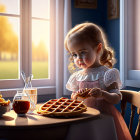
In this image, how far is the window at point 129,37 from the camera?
7.16 ft

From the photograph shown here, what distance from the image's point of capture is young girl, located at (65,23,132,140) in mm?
1437

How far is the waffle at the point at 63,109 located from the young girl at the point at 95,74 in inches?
7.1

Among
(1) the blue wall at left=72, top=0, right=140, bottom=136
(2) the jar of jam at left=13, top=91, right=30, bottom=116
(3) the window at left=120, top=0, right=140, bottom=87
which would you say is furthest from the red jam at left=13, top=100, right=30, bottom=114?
(1) the blue wall at left=72, top=0, right=140, bottom=136

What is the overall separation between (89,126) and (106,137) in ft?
0.52

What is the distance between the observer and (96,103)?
1.47 metres

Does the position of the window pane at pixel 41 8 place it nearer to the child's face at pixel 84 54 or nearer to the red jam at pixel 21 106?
the child's face at pixel 84 54

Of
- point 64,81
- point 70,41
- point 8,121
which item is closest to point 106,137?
point 8,121

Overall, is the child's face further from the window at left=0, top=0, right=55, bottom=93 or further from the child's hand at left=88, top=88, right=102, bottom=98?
the window at left=0, top=0, right=55, bottom=93

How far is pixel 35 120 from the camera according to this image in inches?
40.8

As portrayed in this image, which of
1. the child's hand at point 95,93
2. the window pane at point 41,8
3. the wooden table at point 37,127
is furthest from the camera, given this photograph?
the window pane at point 41,8

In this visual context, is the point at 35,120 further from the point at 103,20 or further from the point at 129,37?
the point at 103,20

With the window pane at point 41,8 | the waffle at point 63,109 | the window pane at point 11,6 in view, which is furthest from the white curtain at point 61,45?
the waffle at point 63,109

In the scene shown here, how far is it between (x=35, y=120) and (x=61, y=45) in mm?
1296

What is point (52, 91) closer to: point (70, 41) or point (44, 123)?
point (70, 41)
